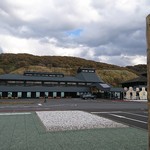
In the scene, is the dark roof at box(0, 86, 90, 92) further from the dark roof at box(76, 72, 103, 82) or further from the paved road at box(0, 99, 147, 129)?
the paved road at box(0, 99, 147, 129)

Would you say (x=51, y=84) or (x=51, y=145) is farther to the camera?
(x=51, y=84)

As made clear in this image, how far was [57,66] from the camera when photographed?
140 meters

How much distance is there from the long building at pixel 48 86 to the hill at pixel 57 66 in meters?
49.5

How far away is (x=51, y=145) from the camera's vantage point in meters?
8.01

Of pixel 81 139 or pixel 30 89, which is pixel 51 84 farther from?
pixel 81 139

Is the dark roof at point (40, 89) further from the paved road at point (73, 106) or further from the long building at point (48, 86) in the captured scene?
the paved road at point (73, 106)

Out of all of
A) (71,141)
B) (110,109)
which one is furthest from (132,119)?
(110,109)

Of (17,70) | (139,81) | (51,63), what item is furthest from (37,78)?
(51,63)

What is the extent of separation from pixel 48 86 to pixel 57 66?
250 ft

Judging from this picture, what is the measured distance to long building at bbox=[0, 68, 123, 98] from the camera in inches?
2386

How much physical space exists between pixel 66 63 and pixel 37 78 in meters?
86.5

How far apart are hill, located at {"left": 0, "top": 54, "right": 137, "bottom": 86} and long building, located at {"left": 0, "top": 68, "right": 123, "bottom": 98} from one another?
4949 centimetres

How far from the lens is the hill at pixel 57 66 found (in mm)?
122375

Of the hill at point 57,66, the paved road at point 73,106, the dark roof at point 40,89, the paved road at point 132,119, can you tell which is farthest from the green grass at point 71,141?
the hill at point 57,66
